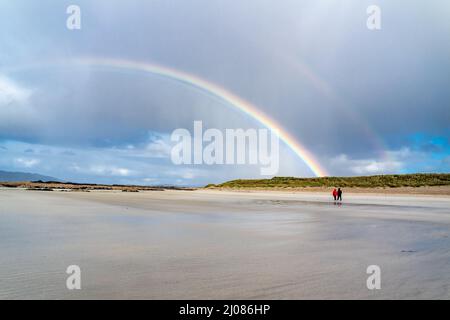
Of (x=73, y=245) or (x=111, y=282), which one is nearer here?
(x=111, y=282)

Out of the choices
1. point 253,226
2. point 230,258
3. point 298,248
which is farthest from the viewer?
point 253,226

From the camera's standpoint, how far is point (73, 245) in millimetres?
10297

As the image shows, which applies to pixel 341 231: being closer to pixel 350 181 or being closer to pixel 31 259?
pixel 31 259

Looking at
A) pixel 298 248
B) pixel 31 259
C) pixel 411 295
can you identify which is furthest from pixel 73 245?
pixel 411 295

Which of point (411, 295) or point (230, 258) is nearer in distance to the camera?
point (411, 295)
